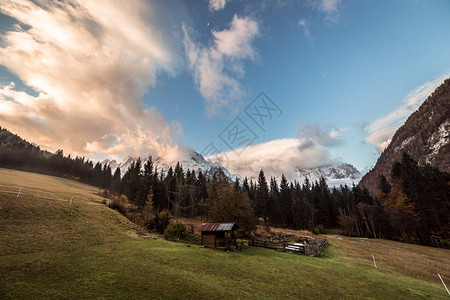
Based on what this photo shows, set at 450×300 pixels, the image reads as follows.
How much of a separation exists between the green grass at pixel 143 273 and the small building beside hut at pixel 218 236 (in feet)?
21.2

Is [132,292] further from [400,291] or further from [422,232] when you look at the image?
[422,232]

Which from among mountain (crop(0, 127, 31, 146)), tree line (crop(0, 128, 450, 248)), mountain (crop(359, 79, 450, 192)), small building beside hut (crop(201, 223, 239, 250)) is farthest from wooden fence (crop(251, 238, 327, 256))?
mountain (crop(0, 127, 31, 146))

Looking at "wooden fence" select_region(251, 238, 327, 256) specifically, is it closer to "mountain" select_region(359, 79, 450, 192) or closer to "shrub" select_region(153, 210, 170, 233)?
"shrub" select_region(153, 210, 170, 233)

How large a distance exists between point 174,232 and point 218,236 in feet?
28.5

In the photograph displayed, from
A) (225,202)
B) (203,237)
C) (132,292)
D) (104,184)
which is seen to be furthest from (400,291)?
(104,184)

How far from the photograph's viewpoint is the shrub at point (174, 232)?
2998cm

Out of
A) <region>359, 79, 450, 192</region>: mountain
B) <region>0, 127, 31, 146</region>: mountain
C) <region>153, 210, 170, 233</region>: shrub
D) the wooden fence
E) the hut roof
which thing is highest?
<region>359, 79, 450, 192</region>: mountain

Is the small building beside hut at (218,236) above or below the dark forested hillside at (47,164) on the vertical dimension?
below

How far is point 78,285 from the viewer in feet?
Answer: 32.6

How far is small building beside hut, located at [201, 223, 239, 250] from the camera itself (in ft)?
81.4

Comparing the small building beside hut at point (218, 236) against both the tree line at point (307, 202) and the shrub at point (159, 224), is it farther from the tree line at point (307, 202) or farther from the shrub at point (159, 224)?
the shrub at point (159, 224)

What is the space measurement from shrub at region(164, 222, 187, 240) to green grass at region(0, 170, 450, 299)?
29.1ft

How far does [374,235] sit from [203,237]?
181ft

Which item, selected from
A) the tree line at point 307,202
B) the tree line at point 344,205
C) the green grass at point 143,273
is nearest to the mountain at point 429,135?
the tree line at point 307,202
